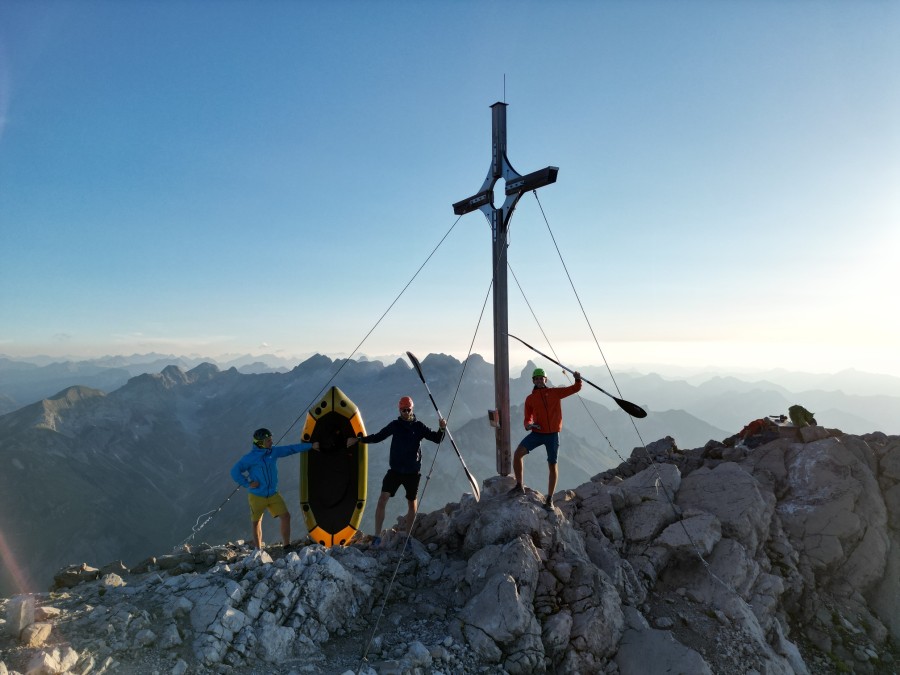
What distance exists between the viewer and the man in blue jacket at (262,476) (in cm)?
903

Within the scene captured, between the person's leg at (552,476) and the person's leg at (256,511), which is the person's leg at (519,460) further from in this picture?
the person's leg at (256,511)

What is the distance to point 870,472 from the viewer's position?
10727 millimetres

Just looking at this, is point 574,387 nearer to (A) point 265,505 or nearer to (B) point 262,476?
(B) point 262,476

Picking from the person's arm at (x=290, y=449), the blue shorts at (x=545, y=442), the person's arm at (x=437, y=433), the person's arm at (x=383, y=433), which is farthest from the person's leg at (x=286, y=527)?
the blue shorts at (x=545, y=442)

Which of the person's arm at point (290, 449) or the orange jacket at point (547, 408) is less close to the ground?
the orange jacket at point (547, 408)

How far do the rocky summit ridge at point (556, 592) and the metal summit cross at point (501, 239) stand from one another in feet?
4.44

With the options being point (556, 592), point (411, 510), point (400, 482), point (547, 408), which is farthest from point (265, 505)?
point (547, 408)

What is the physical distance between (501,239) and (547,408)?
14.2 ft

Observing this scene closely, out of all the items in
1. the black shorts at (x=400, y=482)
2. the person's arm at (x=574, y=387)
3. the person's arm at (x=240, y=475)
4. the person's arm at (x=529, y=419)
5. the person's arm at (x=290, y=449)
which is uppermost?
the person's arm at (x=574, y=387)

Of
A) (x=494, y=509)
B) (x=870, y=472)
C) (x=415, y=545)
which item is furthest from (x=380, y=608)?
(x=870, y=472)

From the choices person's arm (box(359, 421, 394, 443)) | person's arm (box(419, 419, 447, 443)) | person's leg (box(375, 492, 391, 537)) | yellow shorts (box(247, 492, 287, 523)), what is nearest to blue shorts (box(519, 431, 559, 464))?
person's arm (box(419, 419, 447, 443))

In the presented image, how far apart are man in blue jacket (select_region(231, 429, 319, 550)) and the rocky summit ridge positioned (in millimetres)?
881

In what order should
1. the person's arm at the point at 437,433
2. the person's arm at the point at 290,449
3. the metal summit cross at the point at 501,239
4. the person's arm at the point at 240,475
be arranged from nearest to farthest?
the person's arm at the point at 240,475 < the person's arm at the point at 437,433 < the person's arm at the point at 290,449 < the metal summit cross at the point at 501,239

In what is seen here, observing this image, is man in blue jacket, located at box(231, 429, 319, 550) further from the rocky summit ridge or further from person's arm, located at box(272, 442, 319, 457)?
the rocky summit ridge
